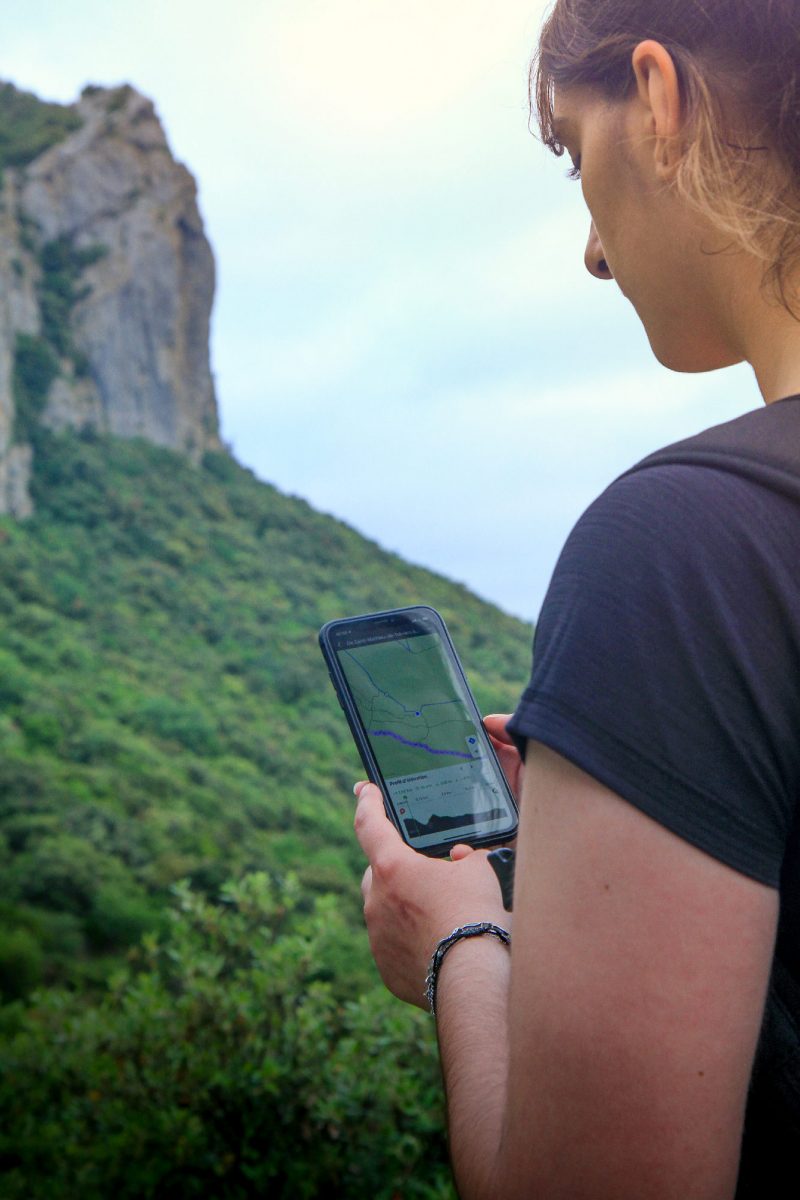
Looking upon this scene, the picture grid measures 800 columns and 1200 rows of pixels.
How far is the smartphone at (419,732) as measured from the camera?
1191mm

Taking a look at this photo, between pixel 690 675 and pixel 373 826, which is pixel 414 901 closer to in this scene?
pixel 373 826

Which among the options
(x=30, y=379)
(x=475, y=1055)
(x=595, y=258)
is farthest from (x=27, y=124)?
(x=475, y=1055)

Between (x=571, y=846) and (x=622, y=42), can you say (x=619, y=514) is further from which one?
(x=622, y=42)

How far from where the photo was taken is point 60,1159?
3439 millimetres

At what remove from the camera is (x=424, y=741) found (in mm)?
1247

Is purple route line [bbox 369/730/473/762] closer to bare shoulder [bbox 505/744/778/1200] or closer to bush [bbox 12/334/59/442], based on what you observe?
bare shoulder [bbox 505/744/778/1200]

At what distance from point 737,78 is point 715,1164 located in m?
0.68

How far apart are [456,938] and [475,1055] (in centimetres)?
10

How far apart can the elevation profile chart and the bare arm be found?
0.50 metres

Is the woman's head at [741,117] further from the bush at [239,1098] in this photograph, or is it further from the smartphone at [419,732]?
the bush at [239,1098]

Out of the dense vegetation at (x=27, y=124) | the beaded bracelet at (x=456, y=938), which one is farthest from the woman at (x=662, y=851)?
the dense vegetation at (x=27, y=124)

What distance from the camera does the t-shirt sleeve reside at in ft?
2.05

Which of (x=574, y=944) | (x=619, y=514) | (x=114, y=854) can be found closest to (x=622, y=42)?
(x=619, y=514)

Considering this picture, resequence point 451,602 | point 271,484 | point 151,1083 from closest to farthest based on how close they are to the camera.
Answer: point 151,1083
point 451,602
point 271,484
